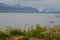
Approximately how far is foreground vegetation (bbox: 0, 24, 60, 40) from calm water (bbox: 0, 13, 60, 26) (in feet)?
0.80

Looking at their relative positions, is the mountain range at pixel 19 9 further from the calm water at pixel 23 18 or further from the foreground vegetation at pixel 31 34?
the foreground vegetation at pixel 31 34

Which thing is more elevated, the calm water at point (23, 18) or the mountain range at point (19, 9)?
the mountain range at point (19, 9)

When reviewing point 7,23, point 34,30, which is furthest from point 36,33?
point 7,23

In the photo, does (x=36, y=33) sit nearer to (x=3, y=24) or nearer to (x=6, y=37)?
(x=6, y=37)

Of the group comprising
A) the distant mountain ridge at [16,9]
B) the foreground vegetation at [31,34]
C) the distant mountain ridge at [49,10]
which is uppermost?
the distant mountain ridge at [16,9]

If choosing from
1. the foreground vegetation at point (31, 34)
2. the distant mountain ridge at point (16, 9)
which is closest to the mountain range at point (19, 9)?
the distant mountain ridge at point (16, 9)

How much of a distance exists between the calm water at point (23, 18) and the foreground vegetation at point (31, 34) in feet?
0.80

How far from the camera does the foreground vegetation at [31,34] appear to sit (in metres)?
2.84

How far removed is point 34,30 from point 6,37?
653 mm

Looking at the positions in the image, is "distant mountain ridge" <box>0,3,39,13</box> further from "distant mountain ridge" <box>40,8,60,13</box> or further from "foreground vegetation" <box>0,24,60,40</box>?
"foreground vegetation" <box>0,24,60,40</box>

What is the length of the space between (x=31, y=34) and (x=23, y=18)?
77 cm

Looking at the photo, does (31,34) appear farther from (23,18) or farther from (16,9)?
(16,9)

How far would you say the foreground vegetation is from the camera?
2.84 metres

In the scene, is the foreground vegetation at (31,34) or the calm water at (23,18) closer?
the foreground vegetation at (31,34)
